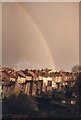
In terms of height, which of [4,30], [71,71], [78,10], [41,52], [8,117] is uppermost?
[78,10]

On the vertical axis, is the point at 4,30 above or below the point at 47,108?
above

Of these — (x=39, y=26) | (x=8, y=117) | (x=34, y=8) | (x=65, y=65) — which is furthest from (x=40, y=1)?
(x=8, y=117)

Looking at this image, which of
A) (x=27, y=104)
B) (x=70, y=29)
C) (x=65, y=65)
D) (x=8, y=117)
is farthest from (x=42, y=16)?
(x=8, y=117)

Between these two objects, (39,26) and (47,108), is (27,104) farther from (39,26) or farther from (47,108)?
(39,26)

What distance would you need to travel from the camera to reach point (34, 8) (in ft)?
7.66

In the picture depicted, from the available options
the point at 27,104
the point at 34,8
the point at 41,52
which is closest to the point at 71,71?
the point at 41,52

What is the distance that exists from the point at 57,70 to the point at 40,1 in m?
0.72

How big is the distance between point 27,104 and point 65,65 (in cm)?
54

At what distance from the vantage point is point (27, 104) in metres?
2.28

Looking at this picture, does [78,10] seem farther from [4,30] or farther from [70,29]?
[4,30]

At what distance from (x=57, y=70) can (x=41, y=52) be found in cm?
24

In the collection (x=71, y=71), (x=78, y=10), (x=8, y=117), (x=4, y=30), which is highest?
(x=78, y=10)

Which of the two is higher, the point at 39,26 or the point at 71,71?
the point at 39,26

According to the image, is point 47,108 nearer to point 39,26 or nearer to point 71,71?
point 71,71
